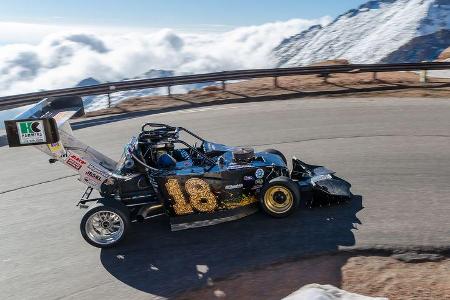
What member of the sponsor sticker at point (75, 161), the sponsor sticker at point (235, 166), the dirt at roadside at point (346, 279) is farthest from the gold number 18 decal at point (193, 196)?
the dirt at roadside at point (346, 279)

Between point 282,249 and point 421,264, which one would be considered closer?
point 421,264

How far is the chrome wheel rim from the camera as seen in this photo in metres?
8.14

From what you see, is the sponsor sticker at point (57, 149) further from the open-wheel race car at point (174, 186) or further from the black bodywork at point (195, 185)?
the black bodywork at point (195, 185)

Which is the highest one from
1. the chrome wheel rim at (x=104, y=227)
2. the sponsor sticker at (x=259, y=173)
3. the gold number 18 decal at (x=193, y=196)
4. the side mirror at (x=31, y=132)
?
the side mirror at (x=31, y=132)

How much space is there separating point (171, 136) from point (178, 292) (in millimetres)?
3599

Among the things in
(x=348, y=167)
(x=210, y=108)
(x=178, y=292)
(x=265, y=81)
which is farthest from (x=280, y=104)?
(x=178, y=292)

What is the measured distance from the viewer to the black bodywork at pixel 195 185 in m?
8.39

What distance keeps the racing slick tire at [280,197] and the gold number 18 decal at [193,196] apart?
0.96m

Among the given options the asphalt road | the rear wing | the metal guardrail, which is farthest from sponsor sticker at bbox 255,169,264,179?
the metal guardrail

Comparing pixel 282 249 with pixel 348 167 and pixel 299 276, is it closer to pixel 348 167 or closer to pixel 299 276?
pixel 299 276

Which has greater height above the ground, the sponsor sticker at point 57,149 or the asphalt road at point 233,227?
the sponsor sticker at point 57,149

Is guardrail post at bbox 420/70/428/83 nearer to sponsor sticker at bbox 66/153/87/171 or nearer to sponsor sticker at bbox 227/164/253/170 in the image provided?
sponsor sticker at bbox 227/164/253/170

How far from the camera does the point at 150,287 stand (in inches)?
270

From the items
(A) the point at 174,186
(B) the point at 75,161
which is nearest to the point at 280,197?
(A) the point at 174,186
